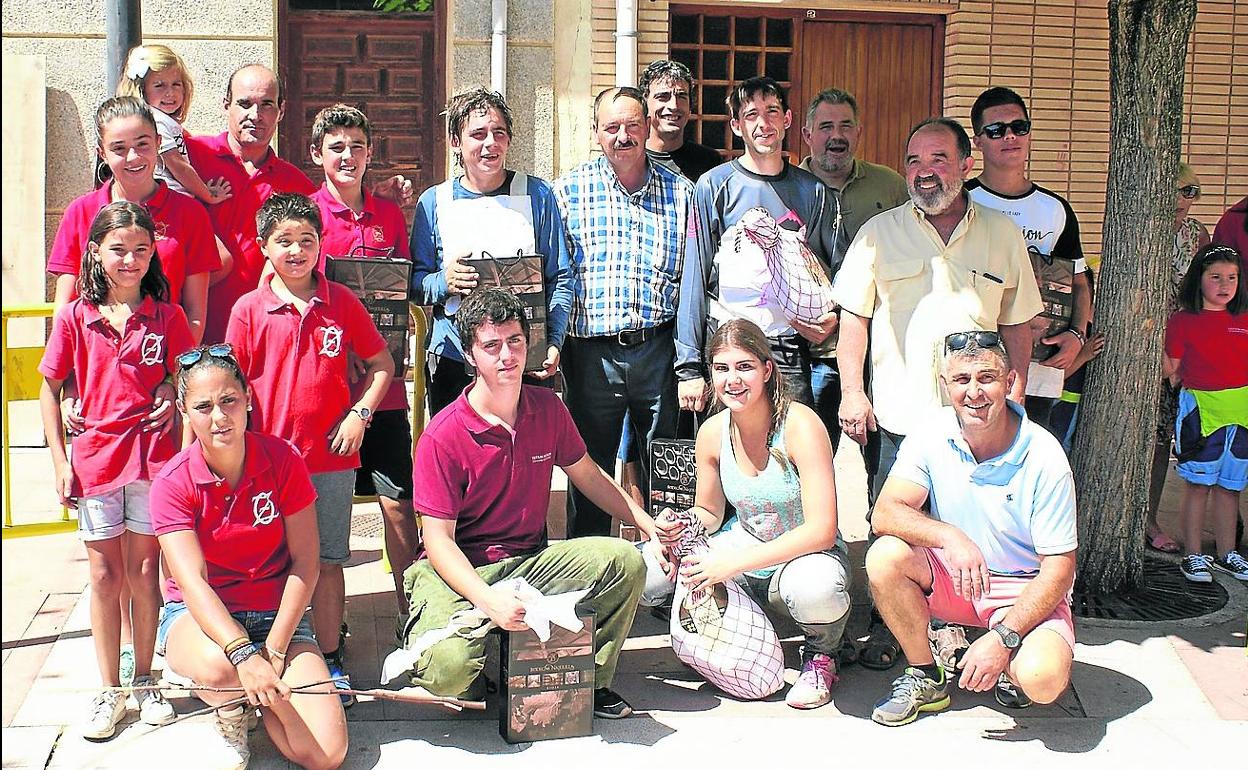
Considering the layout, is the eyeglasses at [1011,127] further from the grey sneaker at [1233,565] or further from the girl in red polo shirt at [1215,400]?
the grey sneaker at [1233,565]

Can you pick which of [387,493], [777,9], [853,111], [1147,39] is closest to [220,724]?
[387,493]

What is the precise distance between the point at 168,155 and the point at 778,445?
2.41 meters

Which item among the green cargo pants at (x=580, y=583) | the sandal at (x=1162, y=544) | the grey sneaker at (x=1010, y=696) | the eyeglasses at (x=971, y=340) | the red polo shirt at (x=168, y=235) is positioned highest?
the red polo shirt at (x=168, y=235)

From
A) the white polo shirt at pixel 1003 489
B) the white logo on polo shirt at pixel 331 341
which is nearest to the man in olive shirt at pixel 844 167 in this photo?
the white polo shirt at pixel 1003 489

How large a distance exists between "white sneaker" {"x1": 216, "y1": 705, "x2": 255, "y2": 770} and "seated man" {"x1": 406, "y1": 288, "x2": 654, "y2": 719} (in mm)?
531

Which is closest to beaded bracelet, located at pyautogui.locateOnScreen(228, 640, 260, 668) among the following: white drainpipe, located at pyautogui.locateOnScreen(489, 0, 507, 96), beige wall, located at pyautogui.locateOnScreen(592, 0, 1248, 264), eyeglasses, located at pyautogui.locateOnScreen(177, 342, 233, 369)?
eyeglasses, located at pyautogui.locateOnScreen(177, 342, 233, 369)

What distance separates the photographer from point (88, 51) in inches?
335

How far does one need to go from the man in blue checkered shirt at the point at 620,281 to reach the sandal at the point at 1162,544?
2.59 metres

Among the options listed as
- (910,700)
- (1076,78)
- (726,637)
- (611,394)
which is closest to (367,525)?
(611,394)

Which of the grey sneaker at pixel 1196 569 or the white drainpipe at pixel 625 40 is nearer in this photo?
the grey sneaker at pixel 1196 569

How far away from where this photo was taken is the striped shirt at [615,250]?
4.96 metres

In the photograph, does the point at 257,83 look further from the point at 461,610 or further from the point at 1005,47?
the point at 1005,47

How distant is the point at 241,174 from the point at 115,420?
1.23 metres

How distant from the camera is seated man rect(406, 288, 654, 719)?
411cm
